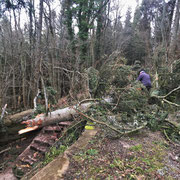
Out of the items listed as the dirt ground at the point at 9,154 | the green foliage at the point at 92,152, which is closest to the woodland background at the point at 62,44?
the dirt ground at the point at 9,154

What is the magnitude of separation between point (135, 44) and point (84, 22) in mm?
9197

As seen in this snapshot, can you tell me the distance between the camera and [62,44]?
33.2 feet

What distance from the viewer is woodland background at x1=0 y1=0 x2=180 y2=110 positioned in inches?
289

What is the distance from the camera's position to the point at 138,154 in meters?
2.33

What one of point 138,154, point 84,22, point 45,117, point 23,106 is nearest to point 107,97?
point 45,117

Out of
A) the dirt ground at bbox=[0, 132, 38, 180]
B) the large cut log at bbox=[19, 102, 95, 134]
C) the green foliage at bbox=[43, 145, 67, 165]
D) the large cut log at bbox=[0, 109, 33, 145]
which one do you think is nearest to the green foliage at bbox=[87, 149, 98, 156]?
the green foliage at bbox=[43, 145, 67, 165]

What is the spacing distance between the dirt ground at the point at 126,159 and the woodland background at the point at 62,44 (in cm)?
335

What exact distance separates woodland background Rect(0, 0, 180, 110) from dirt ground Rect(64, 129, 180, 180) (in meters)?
3.35

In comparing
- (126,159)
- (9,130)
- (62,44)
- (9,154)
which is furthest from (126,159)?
(62,44)

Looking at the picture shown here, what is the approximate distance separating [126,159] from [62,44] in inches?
379

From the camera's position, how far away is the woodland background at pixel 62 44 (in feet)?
24.1

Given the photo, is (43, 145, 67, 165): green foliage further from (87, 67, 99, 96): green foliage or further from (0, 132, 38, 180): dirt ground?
(87, 67, 99, 96): green foliage

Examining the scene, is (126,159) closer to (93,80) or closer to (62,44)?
(93,80)

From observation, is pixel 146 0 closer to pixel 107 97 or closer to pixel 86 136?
pixel 107 97
